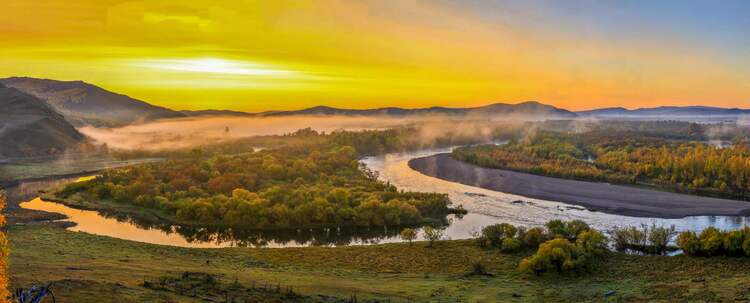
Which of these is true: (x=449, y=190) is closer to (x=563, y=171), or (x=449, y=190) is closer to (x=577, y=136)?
(x=563, y=171)

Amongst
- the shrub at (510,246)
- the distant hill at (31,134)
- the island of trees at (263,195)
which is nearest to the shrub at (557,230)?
the shrub at (510,246)

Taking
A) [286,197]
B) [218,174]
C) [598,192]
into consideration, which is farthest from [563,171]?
[218,174]

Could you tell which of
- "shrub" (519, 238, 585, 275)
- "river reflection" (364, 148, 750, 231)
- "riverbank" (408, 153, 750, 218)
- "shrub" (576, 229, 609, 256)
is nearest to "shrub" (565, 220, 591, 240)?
"shrub" (576, 229, 609, 256)

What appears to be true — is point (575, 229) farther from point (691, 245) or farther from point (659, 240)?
point (691, 245)

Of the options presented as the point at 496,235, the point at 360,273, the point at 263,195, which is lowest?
the point at 360,273

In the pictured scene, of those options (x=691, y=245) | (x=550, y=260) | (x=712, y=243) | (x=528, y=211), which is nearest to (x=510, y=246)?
(x=550, y=260)

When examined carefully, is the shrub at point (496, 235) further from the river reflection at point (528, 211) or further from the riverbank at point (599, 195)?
the riverbank at point (599, 195)
